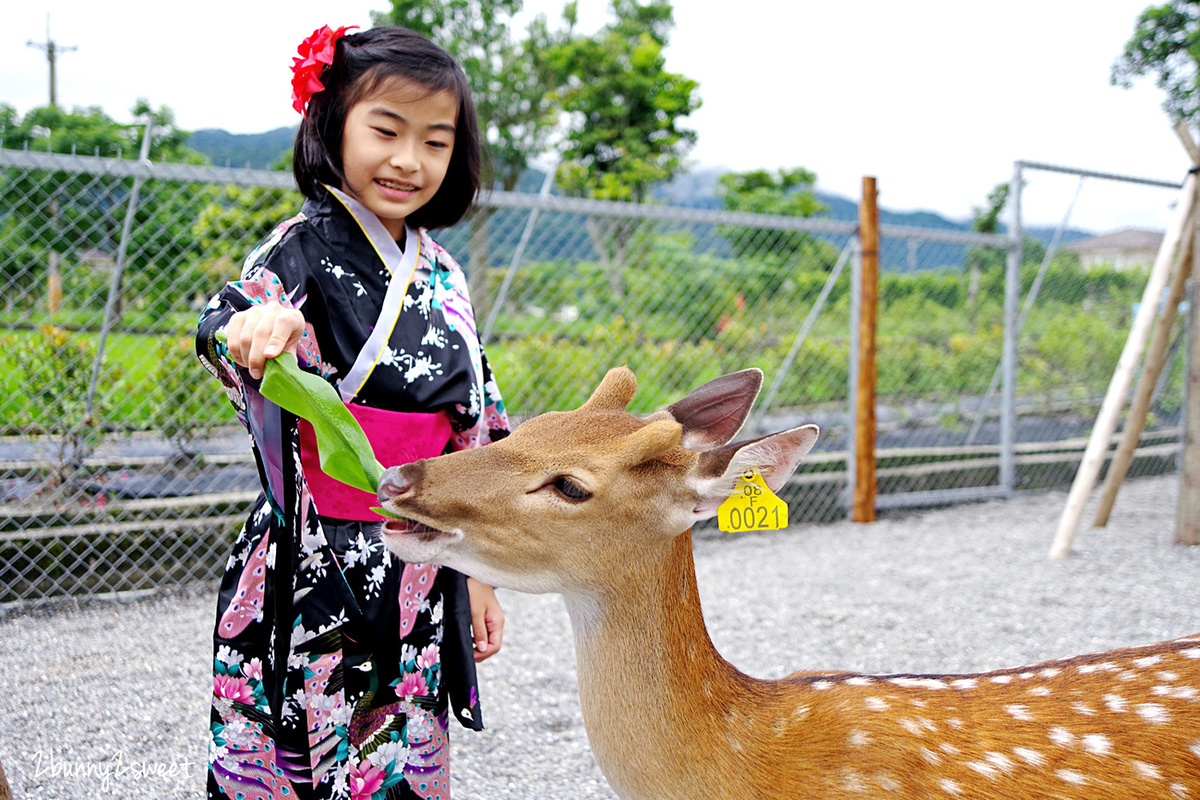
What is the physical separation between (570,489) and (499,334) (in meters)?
4.34

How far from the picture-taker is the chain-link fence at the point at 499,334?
4074mm

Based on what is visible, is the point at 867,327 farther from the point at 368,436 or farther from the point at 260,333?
the point at 260,333

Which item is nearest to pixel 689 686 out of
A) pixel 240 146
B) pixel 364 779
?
pixel 364 779

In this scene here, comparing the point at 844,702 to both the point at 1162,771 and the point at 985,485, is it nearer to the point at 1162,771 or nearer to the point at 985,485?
the point at 1162,771

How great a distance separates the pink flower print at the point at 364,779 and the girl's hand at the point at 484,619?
30cm

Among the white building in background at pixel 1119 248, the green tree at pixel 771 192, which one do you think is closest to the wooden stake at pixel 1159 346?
the white building in background at pixel 1119 248

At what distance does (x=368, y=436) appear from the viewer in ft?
5.13

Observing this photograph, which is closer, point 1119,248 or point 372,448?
point 372,448

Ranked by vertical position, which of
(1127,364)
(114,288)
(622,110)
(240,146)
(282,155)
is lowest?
(1127,364)

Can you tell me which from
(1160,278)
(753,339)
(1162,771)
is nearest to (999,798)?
(1162,771)

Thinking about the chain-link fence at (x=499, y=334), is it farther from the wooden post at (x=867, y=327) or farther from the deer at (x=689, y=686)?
the deer at (x=689, y=686)

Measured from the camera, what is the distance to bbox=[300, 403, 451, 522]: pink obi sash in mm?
1539

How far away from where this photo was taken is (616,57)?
89.7ft

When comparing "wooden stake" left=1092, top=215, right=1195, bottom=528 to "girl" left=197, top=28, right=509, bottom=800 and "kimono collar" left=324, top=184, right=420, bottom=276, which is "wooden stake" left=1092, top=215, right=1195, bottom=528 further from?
"kimono collar" left=324, top=184, right=420, bottom=276
